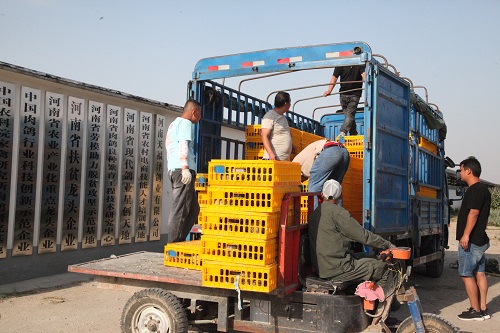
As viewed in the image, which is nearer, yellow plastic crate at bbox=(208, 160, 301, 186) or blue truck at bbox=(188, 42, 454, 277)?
yellow plastic crate at bbox=(208, 160, 301, 186)

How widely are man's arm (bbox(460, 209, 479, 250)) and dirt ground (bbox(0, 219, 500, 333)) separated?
3.12 ft

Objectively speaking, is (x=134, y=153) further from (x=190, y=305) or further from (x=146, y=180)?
(x=190, y=305)

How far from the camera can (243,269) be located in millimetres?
3975

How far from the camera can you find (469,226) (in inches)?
243

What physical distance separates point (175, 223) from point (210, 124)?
1.85 metres

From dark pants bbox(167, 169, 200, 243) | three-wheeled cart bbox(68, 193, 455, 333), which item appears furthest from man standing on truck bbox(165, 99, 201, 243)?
three-wheeled cart bbox(68, 193, 455, 333)

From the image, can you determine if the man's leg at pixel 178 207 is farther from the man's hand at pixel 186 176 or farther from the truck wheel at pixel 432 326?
the truck wheel at pixel 432 326

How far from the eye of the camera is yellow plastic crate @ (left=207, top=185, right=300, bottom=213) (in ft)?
→ 13.1

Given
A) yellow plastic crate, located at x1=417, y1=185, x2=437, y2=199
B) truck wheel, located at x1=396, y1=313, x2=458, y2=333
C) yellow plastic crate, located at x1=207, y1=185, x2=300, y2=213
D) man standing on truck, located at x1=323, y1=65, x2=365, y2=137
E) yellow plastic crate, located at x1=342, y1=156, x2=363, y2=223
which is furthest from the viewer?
yellow plastic crate, located at x1=417, y1=185, x2=437, y2=199

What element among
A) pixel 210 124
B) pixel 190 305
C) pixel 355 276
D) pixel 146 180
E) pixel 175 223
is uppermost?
pixel 210 124

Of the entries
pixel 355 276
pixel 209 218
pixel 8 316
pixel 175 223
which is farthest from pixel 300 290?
pixel 8 316

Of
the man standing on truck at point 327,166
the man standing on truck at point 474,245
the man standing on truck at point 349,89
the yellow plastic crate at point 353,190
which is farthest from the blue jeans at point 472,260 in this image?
the man standing on truck at point 349,89

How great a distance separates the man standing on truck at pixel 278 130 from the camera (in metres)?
5.98

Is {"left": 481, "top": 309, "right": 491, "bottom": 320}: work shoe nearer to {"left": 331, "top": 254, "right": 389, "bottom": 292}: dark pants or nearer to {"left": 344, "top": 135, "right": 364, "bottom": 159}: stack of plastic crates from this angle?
{"left": 344, "top": 135, "right": 364, "bottom": 159}: stack of plastic crates
